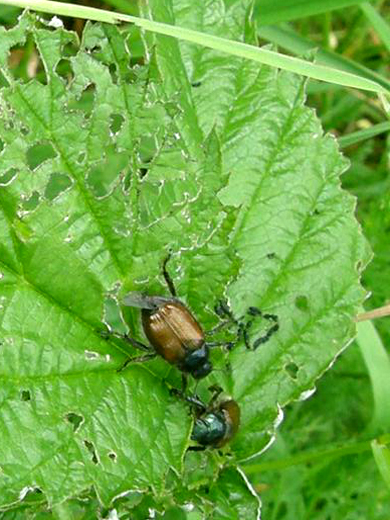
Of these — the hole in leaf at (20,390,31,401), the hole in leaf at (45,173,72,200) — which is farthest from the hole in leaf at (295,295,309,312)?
the hole in leaf at (45,173,72,200)

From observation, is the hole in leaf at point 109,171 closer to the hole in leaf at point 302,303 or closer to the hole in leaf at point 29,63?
the hole in leaf at point 29,63

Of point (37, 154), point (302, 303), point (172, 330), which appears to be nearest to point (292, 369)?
point (302, 303)

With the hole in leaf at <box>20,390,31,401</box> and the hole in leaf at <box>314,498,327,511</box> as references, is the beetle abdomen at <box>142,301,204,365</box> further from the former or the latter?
the hole in leaf at <box>314,498,327,511</box>

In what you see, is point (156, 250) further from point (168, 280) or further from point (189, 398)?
point (189, 398)

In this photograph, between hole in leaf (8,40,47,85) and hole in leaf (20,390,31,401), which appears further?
hole in leaf (8,40,47,85)

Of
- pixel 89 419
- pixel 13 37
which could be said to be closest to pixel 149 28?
pixel 13 37

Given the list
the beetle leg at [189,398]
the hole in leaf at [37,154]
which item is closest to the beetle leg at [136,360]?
the beetle leg at [189,398]

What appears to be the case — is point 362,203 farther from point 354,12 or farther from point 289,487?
point 289,487
